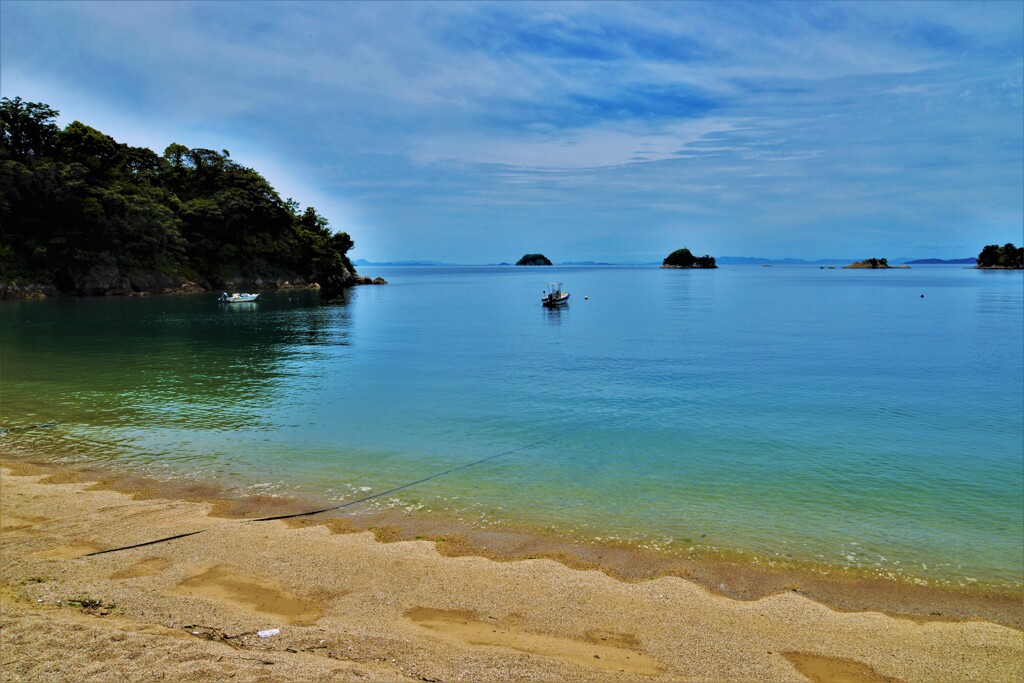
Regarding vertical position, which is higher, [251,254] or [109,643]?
[251,254]

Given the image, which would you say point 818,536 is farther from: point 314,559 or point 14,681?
point 14,681

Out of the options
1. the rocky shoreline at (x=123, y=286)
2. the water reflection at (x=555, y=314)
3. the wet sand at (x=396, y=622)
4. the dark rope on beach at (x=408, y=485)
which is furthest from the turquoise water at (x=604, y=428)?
the rocky shoreline at (x=123, y=286)

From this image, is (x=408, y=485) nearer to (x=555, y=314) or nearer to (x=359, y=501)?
(x=359, y=501)

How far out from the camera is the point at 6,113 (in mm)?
81125

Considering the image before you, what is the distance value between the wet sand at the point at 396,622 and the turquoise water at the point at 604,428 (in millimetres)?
2754

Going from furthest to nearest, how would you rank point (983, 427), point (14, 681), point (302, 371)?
point (302, 371), point (983, 427), point (14, 681)

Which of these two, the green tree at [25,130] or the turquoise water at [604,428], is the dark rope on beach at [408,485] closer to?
the turquoise water at [604,428]

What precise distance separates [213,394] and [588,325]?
142 feet

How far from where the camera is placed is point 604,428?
21.2 m

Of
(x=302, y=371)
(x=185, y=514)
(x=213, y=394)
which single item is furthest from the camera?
(x=302, y=371)

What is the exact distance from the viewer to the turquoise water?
42.4ft

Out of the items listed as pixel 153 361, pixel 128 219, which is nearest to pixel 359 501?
pixel 153 361

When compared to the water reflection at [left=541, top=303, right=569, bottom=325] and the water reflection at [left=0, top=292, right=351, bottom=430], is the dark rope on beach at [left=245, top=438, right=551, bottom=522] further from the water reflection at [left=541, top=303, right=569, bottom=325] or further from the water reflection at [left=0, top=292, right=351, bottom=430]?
the water reflection at [left=541, top=303, right=569, bottom=325]

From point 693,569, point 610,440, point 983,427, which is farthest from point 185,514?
point 983,427
